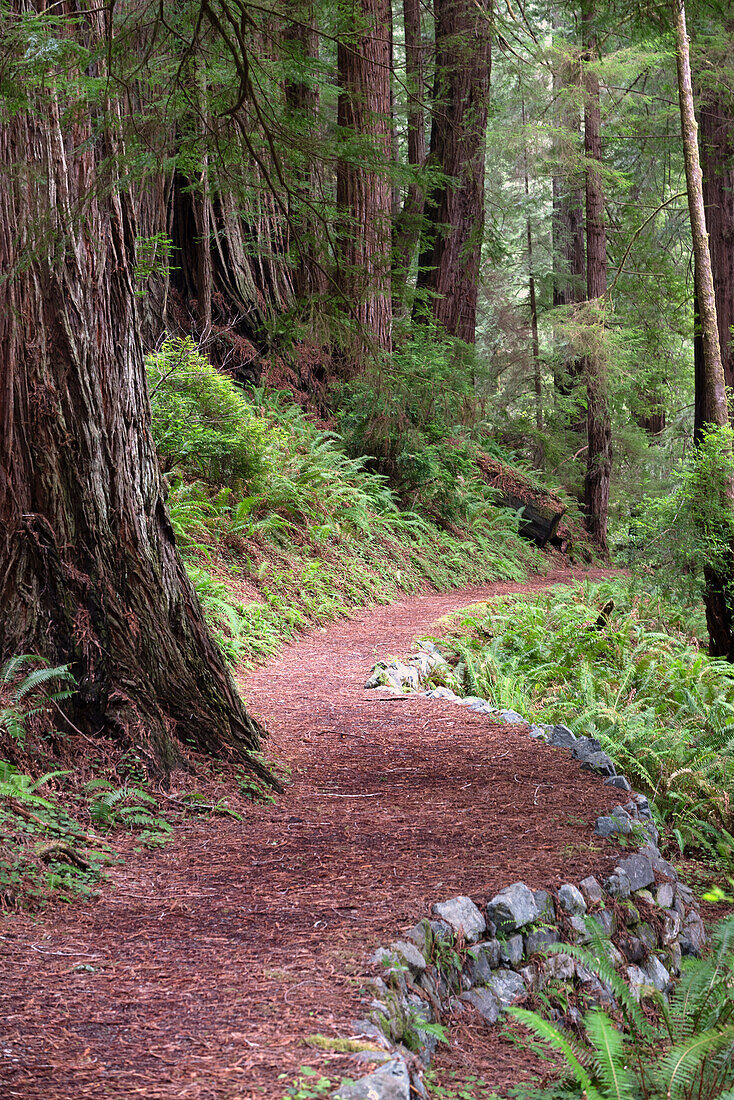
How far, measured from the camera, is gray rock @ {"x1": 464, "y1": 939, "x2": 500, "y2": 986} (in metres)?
2.84

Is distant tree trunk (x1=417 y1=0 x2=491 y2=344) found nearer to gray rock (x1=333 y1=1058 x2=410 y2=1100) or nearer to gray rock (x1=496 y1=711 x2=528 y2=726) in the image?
gray rock (x1=496 y1=711 x2=528 y2=726)

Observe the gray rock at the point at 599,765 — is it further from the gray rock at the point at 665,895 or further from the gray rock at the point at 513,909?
the gray rock at the point at 513,909

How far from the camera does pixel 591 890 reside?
3.35 m

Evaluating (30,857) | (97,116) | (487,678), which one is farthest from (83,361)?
(487,678)

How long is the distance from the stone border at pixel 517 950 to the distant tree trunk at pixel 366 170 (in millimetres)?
2906

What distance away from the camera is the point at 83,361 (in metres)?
3.78

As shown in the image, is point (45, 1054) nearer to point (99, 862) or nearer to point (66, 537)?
point (99, 862)

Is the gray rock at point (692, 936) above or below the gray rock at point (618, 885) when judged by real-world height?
below

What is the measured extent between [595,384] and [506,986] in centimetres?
1395

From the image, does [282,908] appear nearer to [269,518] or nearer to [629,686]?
[629,686]

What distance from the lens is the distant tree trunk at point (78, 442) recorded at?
367 cm

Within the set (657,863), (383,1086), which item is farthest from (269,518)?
(383,1086)

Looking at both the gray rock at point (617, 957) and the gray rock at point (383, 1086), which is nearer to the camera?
the gray rock at point (383, 1086)

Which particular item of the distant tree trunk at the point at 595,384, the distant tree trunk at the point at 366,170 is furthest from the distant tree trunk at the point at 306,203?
the distant tree trunk at the point at 595,384
